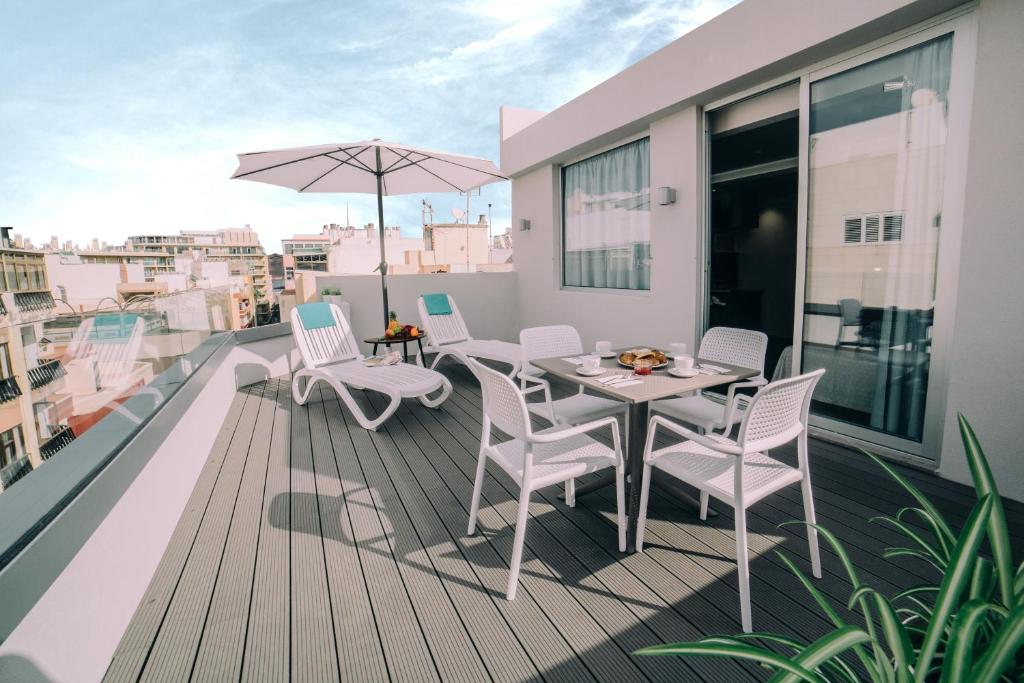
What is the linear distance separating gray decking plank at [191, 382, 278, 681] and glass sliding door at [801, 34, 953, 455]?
3.79 m

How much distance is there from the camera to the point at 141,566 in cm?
206

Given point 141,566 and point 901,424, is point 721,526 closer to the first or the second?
point 901,424

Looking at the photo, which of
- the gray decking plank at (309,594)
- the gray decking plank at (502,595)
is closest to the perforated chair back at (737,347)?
the gray decking plank at (502,595)

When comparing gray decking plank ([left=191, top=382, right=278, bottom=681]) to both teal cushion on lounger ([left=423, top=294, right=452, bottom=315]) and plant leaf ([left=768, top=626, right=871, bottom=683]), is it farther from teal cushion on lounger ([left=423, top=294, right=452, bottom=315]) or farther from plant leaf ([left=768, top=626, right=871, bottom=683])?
teal cushion on lounger ([left=423, top=294, right=452, bottom=315])

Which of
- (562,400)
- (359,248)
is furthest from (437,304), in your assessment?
(359,248)

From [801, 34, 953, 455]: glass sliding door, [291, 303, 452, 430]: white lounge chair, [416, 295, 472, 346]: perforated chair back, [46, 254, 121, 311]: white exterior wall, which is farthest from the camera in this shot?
[416, 295, 472, 346]: perforated chair back

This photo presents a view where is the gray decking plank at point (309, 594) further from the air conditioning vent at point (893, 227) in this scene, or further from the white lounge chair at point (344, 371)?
the air conditioning vent at point (893, 227)

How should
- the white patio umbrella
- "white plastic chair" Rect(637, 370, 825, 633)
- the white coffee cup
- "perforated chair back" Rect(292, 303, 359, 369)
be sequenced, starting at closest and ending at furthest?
"white plastic chair" Rect(637, 370, 825, 633)
the white coffee cup
"perforated chair back" Rect(292, 303, 359, 369)
the white patio umbrella

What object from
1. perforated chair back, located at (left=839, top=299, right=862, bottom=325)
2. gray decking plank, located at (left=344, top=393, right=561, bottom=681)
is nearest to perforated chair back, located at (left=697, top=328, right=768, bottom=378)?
perforated chair back, located at (left=839, top=299, right=862, bottom=325)

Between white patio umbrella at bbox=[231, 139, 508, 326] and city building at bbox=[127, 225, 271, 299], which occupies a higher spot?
city building at bbox=[127, 225, 271, 299]

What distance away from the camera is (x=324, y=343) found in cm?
500

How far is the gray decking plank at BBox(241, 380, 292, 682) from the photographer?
5.50ft

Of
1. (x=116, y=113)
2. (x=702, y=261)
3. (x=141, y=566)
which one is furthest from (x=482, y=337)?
(x=116, y=113)

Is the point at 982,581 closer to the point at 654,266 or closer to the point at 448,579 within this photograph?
the point at 448,579
